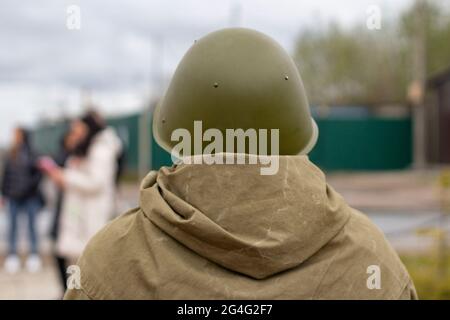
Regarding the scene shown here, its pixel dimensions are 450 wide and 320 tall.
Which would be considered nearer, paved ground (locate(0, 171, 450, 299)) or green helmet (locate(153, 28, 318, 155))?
green helmet (locate(153, 28, 318, 155))

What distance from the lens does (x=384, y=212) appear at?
49.6 ft

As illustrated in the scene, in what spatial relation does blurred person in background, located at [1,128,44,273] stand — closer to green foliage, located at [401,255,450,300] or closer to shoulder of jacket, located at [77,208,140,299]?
green foliage, located at [401,255,450,300]

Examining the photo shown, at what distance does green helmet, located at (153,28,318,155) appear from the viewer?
57.9 inches

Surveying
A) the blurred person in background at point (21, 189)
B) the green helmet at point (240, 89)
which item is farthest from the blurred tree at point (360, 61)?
the green helmet at point (240, 89)

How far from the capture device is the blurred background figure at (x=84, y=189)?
561 centimetres

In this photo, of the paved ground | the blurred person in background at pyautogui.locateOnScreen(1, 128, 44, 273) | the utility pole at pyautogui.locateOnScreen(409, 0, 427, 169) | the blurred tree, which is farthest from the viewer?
the blurred tree

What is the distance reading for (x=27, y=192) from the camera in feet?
27.3

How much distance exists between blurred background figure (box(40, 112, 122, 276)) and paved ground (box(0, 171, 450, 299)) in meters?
1.17

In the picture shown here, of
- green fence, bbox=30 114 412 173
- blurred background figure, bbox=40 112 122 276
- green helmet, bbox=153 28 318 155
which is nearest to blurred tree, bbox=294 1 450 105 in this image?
green fence, bbox=30 114 412 173

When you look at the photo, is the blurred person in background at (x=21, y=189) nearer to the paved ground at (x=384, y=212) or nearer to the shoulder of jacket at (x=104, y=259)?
the paved ground at (x=384, y=212)

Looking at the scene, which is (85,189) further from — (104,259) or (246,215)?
(246,215)

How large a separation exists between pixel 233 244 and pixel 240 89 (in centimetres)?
31

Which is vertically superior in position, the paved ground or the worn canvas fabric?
the worn canvas fabric

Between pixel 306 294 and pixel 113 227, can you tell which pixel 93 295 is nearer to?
pixel 113 227
